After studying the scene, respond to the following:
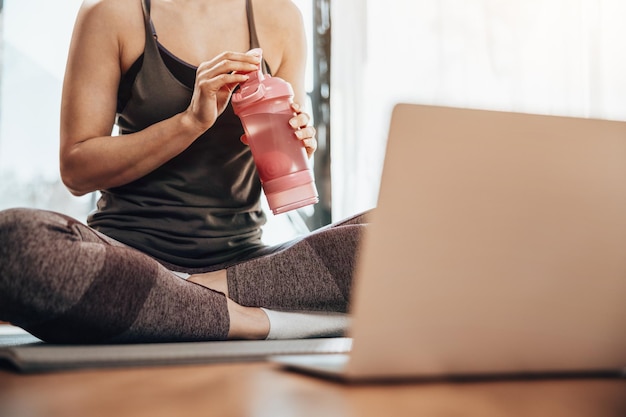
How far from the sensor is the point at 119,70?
47.4 inches

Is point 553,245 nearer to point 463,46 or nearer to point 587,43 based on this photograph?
point 463,46

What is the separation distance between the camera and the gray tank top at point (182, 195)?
3.78 feet

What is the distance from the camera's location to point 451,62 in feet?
7.19

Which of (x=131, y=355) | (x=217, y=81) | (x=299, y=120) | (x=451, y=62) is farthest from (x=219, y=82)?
(x=451, y=62)

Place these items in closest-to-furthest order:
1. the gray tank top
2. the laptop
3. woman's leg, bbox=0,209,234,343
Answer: the laptop → woman's leg, bbox=0,209,234,343 → the gray tank top

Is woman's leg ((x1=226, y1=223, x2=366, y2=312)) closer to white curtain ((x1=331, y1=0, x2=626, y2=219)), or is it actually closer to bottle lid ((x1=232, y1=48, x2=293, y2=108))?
bottle lid ((x1=232, y1=48, x2=293, y2=108))

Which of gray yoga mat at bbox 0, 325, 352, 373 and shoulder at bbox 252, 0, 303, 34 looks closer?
gray yoga mat at bbox 0, 325, 352, 373

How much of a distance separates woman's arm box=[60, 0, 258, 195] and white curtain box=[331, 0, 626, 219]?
3.42 feet

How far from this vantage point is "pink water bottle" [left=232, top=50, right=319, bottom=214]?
100cm

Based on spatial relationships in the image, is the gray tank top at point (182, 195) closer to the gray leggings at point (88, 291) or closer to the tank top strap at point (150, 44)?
the tank top strap at point (150, 44)

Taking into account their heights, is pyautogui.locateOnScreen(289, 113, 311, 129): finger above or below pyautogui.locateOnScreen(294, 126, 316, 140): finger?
above

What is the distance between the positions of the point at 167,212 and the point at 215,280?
19 centimetres

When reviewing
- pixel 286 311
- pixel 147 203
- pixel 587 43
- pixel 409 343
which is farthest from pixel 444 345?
pixel 587 43

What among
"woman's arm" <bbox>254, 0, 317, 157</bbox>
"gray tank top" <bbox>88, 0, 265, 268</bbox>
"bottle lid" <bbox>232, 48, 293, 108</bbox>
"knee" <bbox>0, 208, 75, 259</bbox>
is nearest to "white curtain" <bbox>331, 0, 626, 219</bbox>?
"woman's arm" <bbox>254, 0, 317, 157</bbox>
